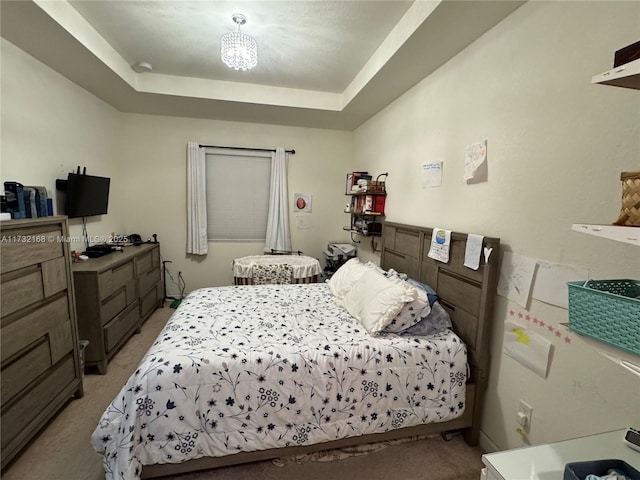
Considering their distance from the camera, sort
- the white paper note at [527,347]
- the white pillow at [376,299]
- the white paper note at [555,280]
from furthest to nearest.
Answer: the white pillow at [376,299] → the white paper note at [527,347] → the white paper note at [555,280]

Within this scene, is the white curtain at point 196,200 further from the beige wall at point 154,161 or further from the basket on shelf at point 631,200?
the basket on shelf at point 631,200

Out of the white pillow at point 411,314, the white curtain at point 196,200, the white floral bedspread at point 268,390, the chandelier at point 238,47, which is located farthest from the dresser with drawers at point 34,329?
the white pillow at point 411,314

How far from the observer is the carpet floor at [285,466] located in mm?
1549

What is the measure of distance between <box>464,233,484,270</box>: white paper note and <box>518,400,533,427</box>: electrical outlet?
0.73 meters

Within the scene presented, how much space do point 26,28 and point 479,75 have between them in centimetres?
290

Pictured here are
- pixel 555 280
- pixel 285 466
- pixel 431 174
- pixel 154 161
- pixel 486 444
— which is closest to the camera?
pixel 555 280

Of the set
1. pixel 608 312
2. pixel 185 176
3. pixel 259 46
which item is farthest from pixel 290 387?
pixel 185 176

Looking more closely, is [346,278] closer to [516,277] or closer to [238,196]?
[516,277]

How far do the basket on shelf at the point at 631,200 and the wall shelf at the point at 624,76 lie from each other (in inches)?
9.8

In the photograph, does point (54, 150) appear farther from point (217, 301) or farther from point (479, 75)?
point (479, 75)

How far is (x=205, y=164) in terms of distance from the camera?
12.6 ft

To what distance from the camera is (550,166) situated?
54.3 inches

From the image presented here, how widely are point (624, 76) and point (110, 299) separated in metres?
3.24

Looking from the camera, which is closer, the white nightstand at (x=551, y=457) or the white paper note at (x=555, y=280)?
the white nightstand at (x=551, y=457)
